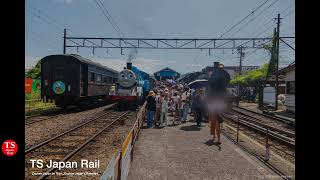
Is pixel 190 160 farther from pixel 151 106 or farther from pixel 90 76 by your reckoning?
pixel 90 76

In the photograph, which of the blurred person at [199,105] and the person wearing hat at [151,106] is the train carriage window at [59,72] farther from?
the blurred person at [199,105]

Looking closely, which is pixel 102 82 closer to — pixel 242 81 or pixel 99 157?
pixel 99 157
